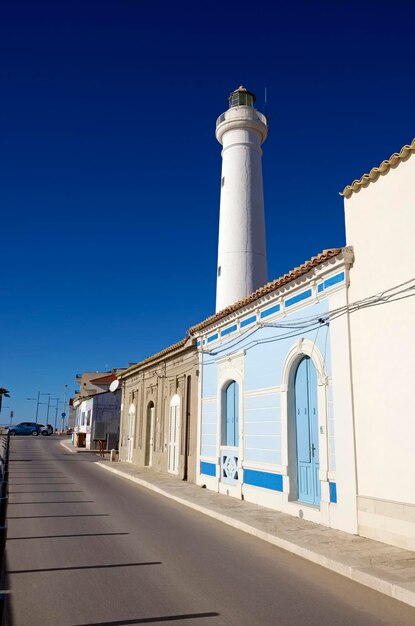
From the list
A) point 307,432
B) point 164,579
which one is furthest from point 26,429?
point 164,579

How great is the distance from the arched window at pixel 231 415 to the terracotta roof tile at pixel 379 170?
624 cm

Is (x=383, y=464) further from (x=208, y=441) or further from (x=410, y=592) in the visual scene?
(x=208, y=441)

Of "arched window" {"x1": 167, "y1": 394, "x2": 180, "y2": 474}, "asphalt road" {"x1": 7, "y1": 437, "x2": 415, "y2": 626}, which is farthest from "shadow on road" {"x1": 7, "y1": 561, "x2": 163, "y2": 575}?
"arched window" {"x1": 167, "y1": 394, "x2": 180, "y2": 474}

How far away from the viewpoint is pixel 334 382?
882 cm

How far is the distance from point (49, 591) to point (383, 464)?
16.6ft

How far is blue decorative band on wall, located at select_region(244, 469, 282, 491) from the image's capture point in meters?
10.5

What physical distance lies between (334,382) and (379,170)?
3807 mm

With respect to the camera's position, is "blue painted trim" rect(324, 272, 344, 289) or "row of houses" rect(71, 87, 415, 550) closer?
"row of houses" rect(71, 87, 415, 550)

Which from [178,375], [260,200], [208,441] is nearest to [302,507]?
[208,441]

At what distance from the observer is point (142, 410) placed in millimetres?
22484

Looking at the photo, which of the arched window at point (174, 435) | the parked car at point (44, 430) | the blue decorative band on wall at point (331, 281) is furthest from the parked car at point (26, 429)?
the blue decorative band on wall at point (331, 281)

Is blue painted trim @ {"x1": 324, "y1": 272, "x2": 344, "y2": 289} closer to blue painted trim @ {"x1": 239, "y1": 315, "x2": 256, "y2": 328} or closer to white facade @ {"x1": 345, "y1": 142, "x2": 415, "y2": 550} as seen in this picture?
white facade @ {"x1": 345, "y1": 142, "x2": 415, "y2": 550}

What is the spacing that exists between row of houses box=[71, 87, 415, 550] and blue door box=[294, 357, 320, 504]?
21mm

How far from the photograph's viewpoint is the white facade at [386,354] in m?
7.23
